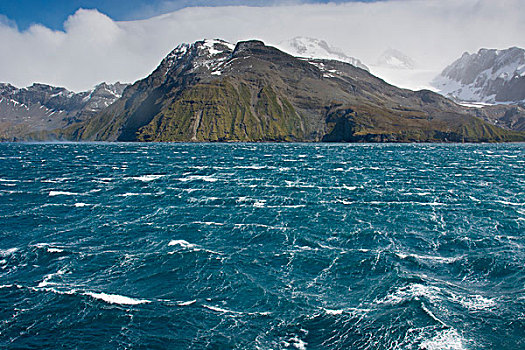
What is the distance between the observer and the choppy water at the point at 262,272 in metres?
28.7

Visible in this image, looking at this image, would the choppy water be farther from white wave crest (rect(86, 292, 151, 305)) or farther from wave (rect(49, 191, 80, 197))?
wave (rect(49, 191, 80, 197))

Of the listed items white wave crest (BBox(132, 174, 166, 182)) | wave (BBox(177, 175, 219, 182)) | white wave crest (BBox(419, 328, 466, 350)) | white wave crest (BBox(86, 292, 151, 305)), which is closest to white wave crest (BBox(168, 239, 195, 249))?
white wave crest (BBox(86, 292, 151, 305))

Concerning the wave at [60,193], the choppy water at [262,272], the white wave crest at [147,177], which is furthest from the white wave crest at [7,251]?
the white wave crest at [147,177]

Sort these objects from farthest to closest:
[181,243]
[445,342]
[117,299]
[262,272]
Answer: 1. [181,243]
2. [262,272]
3. [117,299]
4. [445,342]

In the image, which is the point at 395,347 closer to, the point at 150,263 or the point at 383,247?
the point at 383,247

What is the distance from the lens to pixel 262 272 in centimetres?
4006

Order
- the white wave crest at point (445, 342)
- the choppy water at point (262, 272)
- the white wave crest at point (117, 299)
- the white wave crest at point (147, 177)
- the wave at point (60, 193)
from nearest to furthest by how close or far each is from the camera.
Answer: the white wave crest at point (445, 342) < the choppy water at point (262, 272) < the white wave crest at point (117, 299) < the wave at point (60, 193) < the white wave crest at point (147, 177)

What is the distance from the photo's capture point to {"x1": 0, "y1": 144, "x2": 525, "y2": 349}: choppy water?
2869 cm

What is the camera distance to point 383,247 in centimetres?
4741

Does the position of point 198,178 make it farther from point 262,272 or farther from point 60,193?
point 262,272

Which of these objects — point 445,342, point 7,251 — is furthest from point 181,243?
point 445,342

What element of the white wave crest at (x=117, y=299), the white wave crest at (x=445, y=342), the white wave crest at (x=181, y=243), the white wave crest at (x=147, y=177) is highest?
the white wave crest at (x=147, y=177)

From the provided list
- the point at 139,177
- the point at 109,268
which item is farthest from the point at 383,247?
the point at 139,177

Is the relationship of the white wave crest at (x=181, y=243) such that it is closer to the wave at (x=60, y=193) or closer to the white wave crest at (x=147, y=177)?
the wave at (x=60, y=193)
